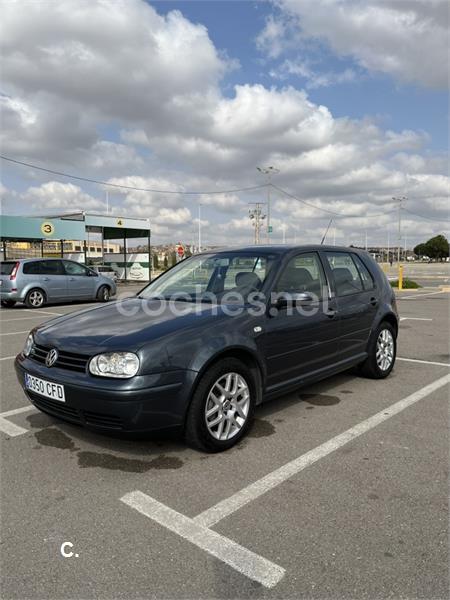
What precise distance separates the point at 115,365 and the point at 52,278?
477 inches

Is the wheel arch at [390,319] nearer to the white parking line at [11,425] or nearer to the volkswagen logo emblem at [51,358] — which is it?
the volkswagen logo emblem at [51,358]

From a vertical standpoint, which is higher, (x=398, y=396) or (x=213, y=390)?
(x=213, y=390)

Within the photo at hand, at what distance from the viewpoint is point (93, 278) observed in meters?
15.2

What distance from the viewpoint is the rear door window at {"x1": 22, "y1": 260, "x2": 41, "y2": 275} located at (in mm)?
13672

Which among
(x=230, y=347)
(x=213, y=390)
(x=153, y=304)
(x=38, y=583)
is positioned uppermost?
(x=153, y=304)

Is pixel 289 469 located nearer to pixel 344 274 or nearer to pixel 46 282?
pixel 344 274

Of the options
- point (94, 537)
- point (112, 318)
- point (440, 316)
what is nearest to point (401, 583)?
point (94, 537)

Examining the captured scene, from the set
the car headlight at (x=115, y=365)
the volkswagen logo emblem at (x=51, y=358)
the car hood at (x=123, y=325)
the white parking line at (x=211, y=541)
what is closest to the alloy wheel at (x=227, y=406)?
the car hood at (x=123, y=325)

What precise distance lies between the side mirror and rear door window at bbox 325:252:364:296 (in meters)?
0.80

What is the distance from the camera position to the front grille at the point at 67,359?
3.19 metres

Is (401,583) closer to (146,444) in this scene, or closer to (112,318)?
(146,444)

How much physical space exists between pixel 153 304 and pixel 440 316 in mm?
9276

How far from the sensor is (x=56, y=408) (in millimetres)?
3307

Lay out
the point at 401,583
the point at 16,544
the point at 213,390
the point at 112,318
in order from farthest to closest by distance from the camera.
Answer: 1. the point at 112,318
2. the point at 213,390
3. the point at 16,544
4. the point at 401,583
